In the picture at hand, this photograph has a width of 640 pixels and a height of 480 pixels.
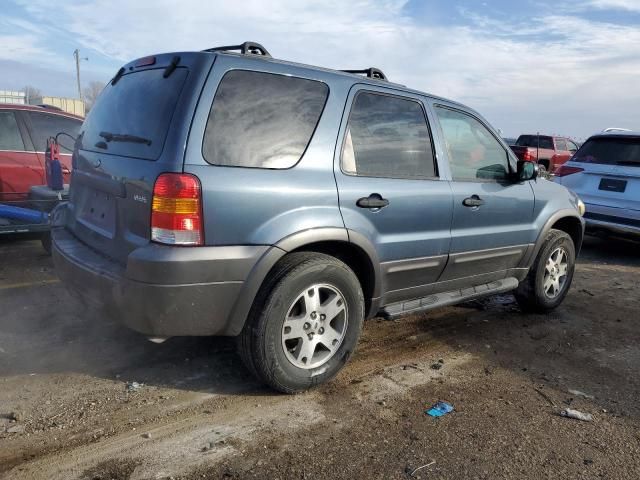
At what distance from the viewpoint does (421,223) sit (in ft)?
12.2

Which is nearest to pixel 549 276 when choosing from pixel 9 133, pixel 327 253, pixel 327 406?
pixel 327 253

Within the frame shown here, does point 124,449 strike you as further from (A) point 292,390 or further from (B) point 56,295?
(B) point 56,295

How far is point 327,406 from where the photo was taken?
3172 mm

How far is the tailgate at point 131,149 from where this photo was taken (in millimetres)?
2795

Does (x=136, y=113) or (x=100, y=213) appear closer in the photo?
(x=136, y=113)

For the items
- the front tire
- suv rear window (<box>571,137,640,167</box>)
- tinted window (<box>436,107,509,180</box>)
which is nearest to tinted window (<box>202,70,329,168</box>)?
the front tire

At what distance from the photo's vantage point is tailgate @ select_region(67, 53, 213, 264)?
2.79 m

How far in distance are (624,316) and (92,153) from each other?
4.81 m

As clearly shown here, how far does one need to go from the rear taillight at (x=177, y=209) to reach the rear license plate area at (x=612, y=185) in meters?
6.50

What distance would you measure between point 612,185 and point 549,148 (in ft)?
49.1

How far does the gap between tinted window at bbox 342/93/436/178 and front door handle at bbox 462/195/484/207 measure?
35cm

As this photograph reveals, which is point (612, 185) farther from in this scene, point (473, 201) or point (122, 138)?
point (122, 138)

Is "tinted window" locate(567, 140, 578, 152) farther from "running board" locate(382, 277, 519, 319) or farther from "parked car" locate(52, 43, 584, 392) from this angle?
"parked car" locate(52, 43, 584, 392)

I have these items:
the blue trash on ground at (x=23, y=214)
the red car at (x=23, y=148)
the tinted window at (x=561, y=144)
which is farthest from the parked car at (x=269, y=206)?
the tinted window at (x=561, y=144)
